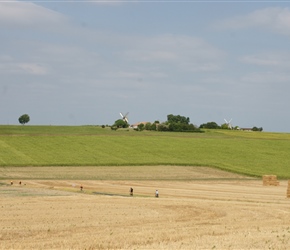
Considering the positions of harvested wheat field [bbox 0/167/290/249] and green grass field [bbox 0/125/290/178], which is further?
green grass field [bbox 0/125/290/178]

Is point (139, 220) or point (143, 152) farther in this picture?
point (143, 152)

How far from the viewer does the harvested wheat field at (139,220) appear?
24625mm

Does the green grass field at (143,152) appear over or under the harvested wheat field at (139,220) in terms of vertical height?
over

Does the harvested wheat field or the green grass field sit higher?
the green grass field

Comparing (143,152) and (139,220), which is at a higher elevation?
(143,152)

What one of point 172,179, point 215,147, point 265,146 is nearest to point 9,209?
point 172,179

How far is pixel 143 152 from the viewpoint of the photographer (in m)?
97.2

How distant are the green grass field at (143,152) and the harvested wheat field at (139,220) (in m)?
27.2

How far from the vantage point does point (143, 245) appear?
24.0m

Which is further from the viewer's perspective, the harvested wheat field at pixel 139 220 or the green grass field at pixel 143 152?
the green grass field at pixel 143 152

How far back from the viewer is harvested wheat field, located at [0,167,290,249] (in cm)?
2462

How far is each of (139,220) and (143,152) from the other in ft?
213

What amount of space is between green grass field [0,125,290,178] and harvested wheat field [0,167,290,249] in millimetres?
27194

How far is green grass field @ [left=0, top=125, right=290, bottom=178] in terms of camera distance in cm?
8375
